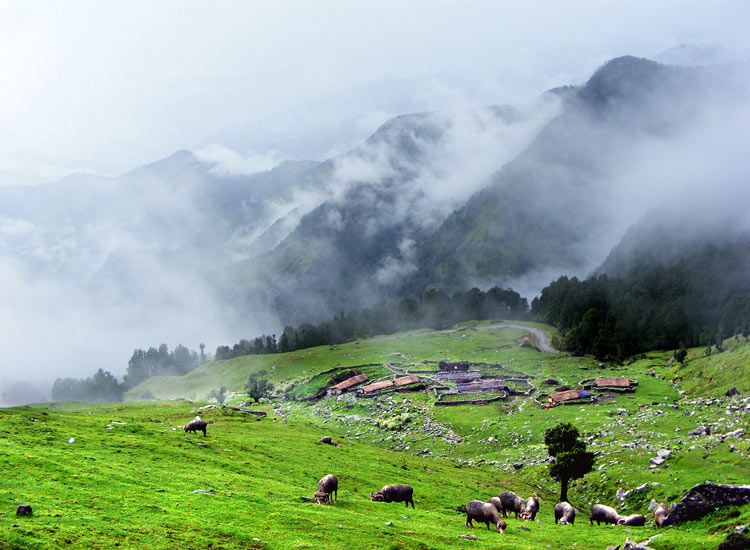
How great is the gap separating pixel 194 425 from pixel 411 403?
67730 millimetres

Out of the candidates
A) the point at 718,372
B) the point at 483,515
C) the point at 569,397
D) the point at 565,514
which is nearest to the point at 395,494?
the point at 483,515

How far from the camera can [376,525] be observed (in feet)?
112

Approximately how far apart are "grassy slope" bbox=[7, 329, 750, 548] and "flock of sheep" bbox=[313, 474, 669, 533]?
124 centimetres

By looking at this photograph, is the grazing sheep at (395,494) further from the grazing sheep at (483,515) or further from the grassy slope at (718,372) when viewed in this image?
the grassy slope at (718,372)

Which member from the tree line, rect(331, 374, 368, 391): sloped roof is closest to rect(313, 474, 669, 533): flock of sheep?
rect(331, 374, 368, 391): sloped roof

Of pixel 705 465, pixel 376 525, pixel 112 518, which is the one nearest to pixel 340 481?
pixel 376 525

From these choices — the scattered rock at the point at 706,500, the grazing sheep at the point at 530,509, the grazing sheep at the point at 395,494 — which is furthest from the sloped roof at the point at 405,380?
the scattered rock at the point at 706,500

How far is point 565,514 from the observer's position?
151ft

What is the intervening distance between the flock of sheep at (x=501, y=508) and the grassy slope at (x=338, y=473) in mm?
1242

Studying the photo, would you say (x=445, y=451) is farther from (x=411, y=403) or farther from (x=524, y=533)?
(x=524, y=533)

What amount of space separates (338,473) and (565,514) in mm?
20515

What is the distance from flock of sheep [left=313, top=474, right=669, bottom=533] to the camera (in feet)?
128

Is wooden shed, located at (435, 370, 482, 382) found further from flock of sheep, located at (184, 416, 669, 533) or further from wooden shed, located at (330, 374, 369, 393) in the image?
flock of sheep, located at (184, 416, 669, 533)

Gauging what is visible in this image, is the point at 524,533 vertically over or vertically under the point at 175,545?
under
